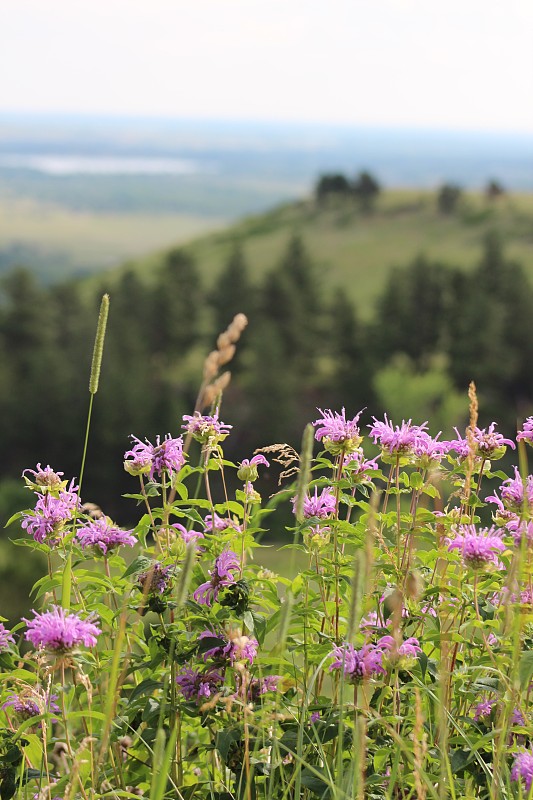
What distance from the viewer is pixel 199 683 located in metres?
2.56

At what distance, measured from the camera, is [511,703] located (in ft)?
7.08

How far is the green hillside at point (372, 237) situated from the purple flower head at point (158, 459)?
208ft

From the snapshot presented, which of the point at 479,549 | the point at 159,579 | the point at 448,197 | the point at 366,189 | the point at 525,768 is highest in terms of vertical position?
the point at 366,189

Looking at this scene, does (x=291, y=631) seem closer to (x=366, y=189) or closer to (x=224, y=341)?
(x=224, y=341)

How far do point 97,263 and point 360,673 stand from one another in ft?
576

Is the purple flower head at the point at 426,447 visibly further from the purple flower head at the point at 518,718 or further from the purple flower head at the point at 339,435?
the purple flower head at the point at 518,718

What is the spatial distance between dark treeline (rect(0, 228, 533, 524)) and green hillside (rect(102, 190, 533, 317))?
13846 millimetres

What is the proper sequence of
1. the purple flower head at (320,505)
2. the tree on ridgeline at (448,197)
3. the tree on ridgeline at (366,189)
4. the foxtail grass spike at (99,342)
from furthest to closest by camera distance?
the tree on ridgeline at (366,189) < the tree on ridgeline at (448,197) < the purple flower head at (320,505) < the foxtail grass spike at (99,342)

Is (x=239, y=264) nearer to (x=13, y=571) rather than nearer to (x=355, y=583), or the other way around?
(x=13, y=571)

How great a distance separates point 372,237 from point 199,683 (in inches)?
2986

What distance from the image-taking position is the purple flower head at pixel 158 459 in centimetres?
267

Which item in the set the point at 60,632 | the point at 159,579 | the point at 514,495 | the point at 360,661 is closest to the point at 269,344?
the point at 514,495

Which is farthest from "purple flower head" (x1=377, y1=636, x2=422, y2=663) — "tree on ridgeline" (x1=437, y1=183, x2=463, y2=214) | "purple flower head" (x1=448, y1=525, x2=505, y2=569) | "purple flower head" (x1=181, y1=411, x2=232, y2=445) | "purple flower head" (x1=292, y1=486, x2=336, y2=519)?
"tree on ridgeline" (x1=437, y1=183, x2=463, y2=214)

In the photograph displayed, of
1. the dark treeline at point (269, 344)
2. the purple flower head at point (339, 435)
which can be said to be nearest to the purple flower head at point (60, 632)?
the purple flower head at point (339, 435)
